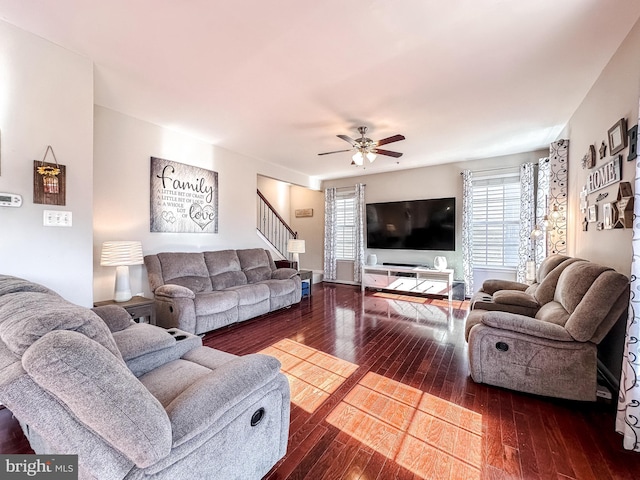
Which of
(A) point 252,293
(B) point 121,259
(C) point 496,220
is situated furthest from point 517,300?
(B) point 121,259

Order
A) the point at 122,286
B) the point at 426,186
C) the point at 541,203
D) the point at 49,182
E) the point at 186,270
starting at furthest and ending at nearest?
the point at 426,186
the point at 541,203
the point at 186,270
the point at 122,286
the point at 49,182

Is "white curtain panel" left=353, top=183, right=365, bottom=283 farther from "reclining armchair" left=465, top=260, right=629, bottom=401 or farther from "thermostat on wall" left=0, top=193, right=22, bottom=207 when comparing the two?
"thermostat on wall" left=0, top=193, right=22, bottom=207

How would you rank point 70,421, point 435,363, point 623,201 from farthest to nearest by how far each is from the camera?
point 435,363 < point 623,201 < point 70,421

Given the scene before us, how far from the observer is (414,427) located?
1.83 metres

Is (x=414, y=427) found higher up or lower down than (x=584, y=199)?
lower down

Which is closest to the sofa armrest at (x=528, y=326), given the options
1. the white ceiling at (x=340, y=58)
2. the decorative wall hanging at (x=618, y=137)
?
the decorative wall hanging at (x=618, y=137)

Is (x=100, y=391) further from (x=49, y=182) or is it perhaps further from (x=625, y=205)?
(x=625, y=205)

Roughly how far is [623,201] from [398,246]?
14.0 ft

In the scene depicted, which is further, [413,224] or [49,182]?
[413,224]

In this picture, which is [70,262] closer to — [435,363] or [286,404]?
[286,404]

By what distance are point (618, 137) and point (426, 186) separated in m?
3.84

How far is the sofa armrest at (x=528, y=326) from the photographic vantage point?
6.77ft

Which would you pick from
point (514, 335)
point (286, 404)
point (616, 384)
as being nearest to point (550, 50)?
point (514, 335)

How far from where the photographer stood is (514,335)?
86.0 inches
